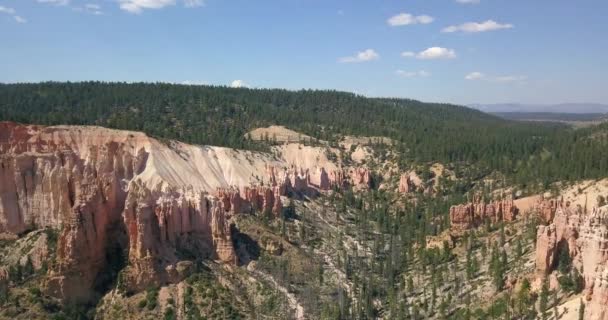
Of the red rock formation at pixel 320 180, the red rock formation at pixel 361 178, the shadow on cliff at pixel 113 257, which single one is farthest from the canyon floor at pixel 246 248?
the red rock formation at pixel 361 178

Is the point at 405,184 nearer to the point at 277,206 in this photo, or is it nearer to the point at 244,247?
the point at 277,206

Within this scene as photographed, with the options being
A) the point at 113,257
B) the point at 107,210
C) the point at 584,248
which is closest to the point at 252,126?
the point at 107,210

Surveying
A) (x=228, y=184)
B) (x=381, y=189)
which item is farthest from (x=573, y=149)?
(x=228, y=184)

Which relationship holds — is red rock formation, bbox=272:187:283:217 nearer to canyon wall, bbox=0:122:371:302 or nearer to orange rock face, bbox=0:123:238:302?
canyon wall, bbox=0:122:371:302

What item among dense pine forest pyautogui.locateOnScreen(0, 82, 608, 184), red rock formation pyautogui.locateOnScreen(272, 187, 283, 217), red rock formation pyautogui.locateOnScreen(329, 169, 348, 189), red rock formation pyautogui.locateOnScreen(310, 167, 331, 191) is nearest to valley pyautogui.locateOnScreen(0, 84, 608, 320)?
red rock formation pyautogui.locateOnScreen(272, 187, 283, 217)

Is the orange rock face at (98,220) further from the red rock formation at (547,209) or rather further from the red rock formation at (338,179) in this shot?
the red rock formation at (338,179)

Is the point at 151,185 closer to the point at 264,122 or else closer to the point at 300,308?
the point at 300,308
